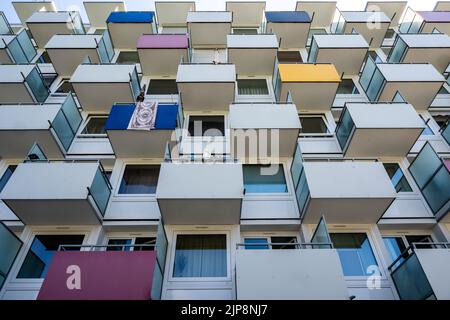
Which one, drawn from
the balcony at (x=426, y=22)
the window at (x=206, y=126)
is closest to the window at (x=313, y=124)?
the window at (x=206, y=126)

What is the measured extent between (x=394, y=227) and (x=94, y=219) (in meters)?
9.50

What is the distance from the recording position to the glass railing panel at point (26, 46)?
56.6ft

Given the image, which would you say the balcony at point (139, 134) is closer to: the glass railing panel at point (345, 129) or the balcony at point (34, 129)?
the balcony at point (34, 129)

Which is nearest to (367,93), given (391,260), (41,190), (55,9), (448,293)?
(391,260)

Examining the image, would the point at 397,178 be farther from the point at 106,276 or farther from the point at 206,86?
the point at 106,276

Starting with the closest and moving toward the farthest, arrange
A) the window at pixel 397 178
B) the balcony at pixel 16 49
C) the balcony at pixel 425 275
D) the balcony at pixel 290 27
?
the balcony at pixel 425 275
the window at pixel 397 178
the balcony at pixel 16 49
the balcony at pixel 290 27

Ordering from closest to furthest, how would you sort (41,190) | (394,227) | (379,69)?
(41,190)
(394,227)
(379,69)

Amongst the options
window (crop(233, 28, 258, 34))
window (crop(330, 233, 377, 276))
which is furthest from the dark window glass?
window (crop(233, 28, 258, 34))

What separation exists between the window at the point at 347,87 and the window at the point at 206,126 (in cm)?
633

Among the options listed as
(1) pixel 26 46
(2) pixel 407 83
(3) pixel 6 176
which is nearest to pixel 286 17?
(2) pixel 407 83

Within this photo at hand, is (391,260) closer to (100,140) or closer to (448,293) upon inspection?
(448,293)

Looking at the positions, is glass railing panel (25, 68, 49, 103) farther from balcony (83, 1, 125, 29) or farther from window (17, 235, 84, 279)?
balcony (83, 1, 125, 29)

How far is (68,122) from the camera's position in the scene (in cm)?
1260
